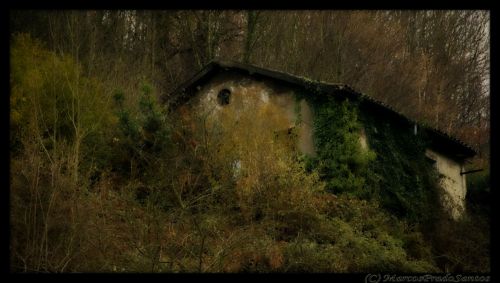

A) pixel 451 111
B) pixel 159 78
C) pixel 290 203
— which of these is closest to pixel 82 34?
pixel 159 78

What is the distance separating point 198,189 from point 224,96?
233 inches

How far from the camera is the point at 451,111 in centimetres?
2834

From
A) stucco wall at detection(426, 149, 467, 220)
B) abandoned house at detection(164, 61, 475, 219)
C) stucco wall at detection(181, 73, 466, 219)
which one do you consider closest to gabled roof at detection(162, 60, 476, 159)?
abandoned house at detection(164, 61, 475, 219)

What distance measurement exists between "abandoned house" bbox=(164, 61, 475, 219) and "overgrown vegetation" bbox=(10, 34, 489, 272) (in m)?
0.30

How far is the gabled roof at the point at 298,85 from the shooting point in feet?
48.9

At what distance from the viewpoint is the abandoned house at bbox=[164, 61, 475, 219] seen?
49.9 ft

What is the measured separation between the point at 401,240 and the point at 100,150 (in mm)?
8479

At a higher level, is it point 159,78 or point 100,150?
point 159,78

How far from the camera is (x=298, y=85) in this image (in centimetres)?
1576

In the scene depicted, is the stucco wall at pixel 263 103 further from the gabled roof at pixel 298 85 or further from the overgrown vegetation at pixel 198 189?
the gabled roof at pixel 298 85

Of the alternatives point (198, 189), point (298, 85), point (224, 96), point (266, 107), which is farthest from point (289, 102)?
point (198, 189)

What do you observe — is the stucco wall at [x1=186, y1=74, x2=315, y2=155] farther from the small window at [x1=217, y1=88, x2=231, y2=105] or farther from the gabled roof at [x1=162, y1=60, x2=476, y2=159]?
the gabled roof at [x1=162, y1=60, x2=476, y2=159]
